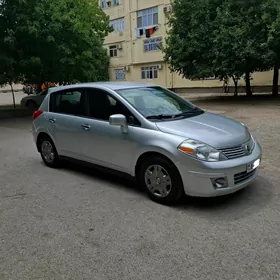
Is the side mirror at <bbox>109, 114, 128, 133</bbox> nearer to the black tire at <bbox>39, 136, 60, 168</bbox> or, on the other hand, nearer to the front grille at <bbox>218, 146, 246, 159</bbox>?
the front grille at <bbox>218, 146, 246, 159</bbox>

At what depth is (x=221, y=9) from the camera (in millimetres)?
16359

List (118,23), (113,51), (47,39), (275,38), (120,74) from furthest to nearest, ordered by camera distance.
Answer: (120,74), (113,51), (118,23), (275,38), (47,39)

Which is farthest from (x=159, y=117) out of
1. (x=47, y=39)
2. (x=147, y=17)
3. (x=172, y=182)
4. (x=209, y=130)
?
(x=147, y=17)

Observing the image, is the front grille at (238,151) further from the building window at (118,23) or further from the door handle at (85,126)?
the building window at (118,23)

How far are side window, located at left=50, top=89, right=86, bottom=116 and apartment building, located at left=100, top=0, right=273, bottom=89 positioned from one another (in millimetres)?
22933

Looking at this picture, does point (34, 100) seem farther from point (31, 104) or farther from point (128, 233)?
point (128, 233)

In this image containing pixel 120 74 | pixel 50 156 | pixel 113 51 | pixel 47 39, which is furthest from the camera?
pixel 120 74

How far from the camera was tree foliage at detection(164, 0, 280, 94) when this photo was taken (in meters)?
14.7

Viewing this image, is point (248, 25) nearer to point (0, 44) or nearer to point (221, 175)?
point (0, 44)

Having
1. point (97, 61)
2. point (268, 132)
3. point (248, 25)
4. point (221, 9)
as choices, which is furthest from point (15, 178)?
point (221, 9)

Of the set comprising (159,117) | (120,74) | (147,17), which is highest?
(147,17)

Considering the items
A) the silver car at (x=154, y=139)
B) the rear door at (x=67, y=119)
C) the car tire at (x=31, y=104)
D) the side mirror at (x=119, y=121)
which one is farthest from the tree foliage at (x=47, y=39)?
the side mirror at (x=119, y=121)

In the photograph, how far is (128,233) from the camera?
3.34 m

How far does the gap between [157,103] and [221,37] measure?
12138 millimetres
